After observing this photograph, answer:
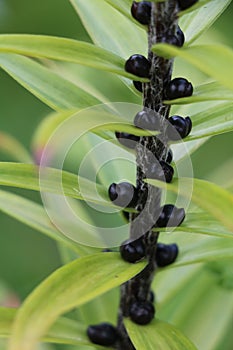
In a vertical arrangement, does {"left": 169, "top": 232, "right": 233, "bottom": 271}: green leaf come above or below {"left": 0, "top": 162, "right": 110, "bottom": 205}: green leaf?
below

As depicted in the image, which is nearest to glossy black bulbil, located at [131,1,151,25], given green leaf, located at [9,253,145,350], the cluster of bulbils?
the cluster of bulbils

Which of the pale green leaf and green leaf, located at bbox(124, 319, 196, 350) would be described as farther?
green leaf, located at bbox(124, 319, 196, 350)

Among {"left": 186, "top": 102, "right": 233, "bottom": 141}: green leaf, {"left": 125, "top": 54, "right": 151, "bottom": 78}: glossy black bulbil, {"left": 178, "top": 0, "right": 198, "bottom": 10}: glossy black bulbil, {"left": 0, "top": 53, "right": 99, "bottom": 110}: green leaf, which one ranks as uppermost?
{"left": 178, "top": 0, "right": 198, "bottom": 10}: glossy black bulbil

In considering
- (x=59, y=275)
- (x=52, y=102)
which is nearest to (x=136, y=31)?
(x=52, y=102)

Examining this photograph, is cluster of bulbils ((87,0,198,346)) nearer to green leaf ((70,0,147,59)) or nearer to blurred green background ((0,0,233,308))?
green leaf ((70,0,147,59))

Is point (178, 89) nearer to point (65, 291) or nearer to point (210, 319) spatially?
point (65, 291)

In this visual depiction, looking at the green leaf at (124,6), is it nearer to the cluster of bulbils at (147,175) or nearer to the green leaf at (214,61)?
the cluster of bulbils at (147,175)

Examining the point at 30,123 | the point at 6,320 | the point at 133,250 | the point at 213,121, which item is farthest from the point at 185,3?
the point at 30,123
